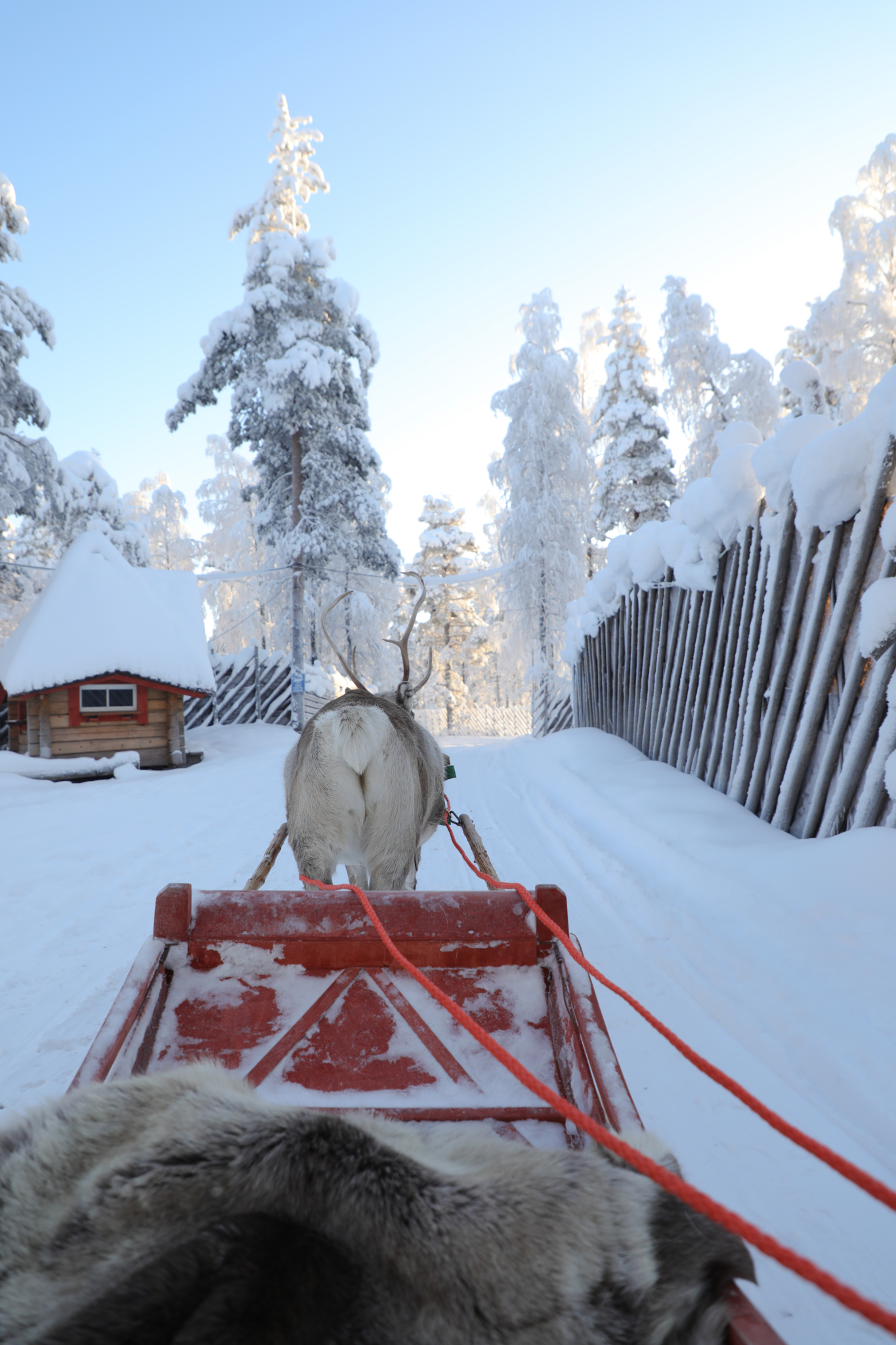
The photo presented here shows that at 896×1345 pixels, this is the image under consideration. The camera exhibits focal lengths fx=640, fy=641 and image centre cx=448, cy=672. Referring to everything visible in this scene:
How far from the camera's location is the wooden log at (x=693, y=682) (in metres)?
6.35

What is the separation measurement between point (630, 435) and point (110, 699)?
16333 mm

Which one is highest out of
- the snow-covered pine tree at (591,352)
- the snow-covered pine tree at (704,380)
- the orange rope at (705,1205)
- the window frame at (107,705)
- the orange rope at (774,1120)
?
the snow-covered pine tree at (591,352)

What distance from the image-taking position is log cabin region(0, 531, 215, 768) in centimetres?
1209

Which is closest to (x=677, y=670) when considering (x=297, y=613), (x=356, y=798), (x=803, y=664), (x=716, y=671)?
(x=716, y=671)

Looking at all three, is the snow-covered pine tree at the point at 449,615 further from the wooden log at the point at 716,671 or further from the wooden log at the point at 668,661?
the wooden log at the point at 716,671

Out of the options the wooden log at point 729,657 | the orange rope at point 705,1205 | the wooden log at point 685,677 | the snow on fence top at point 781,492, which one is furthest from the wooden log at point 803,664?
the orange rope at point 705,1205

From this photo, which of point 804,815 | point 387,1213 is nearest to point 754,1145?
point 387,1213

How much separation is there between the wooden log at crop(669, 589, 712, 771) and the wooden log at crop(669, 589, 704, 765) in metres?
0.02

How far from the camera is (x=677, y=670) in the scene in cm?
703

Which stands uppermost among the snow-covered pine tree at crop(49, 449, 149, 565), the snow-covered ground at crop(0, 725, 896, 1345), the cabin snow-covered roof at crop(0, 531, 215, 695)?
the snow-covered pine tree at crop(49, 449, 149, 565)

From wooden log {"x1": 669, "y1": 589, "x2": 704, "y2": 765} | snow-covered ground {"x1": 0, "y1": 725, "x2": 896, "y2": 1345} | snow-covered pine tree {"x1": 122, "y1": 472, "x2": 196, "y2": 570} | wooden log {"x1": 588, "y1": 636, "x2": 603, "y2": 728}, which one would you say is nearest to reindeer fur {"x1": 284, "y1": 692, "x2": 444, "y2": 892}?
snow-covered ground {"x1": 0, "y1": 725, "x2": 896, "y2": 1345}

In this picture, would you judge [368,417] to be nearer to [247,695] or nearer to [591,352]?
[247,695]

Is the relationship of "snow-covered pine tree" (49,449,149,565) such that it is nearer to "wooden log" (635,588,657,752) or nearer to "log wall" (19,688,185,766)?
"log wall" (19,688,185,766)

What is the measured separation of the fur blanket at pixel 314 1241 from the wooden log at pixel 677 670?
247 inches
